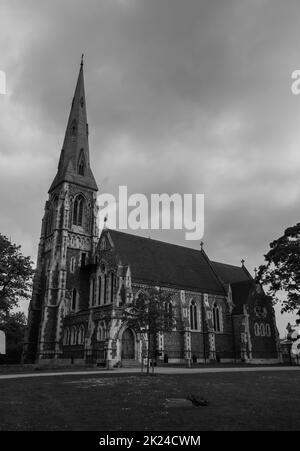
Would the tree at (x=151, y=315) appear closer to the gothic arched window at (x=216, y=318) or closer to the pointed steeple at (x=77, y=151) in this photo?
the gothic arched window at (x=216, y=318)

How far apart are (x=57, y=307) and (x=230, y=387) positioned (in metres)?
35.1

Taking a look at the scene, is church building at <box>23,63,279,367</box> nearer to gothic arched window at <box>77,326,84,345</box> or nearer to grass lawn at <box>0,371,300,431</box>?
gothic arched window at <box>77,326,84,345</box>

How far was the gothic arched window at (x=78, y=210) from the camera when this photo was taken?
5769 cm

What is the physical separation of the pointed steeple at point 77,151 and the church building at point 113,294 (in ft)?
0.61

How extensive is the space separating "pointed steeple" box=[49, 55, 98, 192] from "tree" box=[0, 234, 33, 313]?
1891cm

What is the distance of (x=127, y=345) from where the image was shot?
43094 millimetres

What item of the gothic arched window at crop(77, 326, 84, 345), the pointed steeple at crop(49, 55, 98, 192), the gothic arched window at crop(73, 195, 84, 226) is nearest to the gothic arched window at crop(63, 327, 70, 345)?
the gothic arched window at crop(77, 326, 84, 345)

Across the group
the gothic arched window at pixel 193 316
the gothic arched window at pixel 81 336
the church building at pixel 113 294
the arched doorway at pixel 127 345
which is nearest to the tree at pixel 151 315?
the church building at pixel 113 294

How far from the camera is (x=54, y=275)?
52344mm

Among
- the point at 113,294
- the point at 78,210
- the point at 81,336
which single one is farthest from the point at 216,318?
the point at 78,210

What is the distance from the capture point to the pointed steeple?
5969 centimetres
